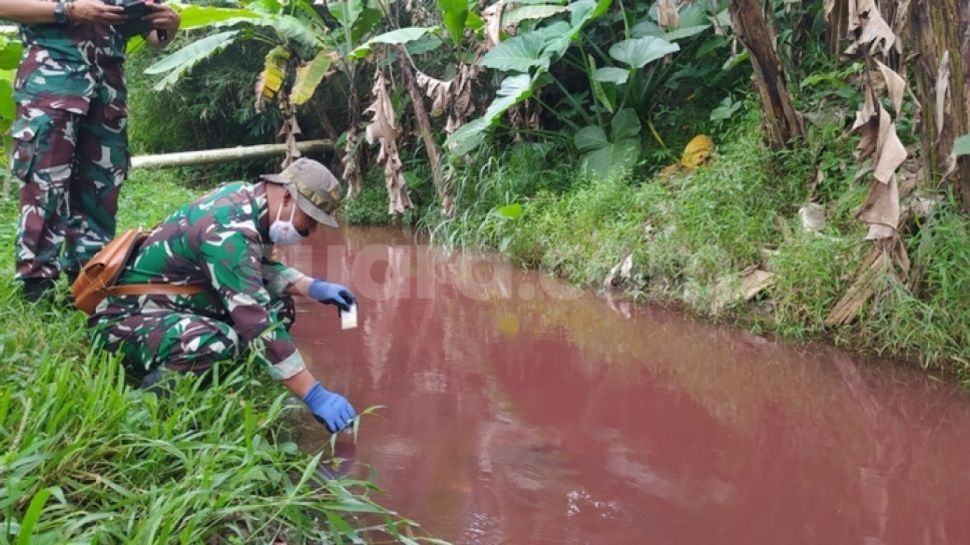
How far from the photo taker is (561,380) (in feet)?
9.97

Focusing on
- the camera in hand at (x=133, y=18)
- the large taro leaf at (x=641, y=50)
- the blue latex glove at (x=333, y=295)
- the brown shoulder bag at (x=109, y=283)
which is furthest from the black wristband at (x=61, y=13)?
the large taro leaf at (x=641, y=50)

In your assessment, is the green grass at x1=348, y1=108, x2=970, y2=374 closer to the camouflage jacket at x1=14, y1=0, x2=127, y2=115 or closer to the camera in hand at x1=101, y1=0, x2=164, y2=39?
the camera in hand at x1=101, y1=0, x2=164, y2=39

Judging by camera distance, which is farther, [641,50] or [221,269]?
[641,50]

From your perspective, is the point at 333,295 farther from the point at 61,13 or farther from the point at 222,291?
Result: the point at 61,13

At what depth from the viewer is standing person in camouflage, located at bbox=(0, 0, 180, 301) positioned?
8.57 feet

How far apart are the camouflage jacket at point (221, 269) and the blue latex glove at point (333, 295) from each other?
0.97ft

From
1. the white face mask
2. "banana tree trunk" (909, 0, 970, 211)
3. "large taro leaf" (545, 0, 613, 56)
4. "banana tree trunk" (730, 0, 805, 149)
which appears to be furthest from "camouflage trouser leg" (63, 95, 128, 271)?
"large taro leaf" (545, 0, 613, 56)

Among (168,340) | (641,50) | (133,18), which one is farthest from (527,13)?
(168,340)

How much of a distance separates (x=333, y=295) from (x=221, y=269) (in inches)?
23.0

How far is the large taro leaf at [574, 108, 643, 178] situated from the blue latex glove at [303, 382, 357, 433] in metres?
3.66

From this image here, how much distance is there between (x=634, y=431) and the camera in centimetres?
253

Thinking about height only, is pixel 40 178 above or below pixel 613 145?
below

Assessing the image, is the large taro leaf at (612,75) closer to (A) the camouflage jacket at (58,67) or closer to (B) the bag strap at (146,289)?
(A) the camouflage jacket at (58,67)

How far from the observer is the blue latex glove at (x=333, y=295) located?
271cm
